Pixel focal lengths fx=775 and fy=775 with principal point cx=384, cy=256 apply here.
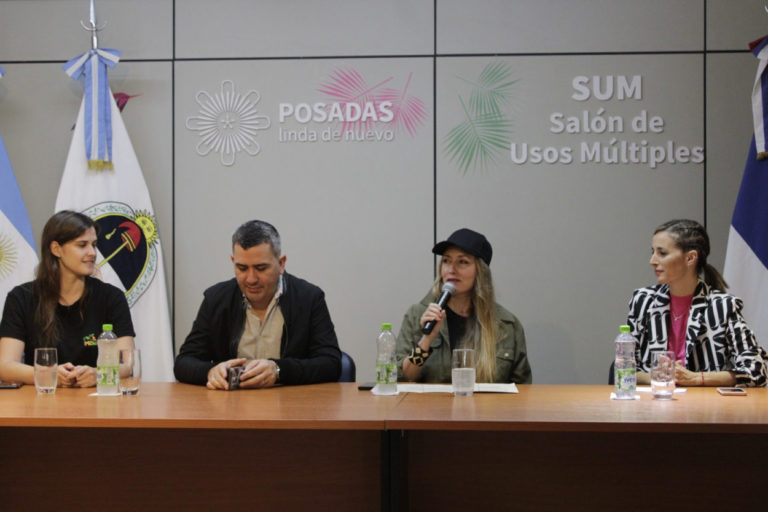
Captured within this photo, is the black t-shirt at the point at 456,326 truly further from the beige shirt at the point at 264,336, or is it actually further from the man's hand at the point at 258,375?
the man's hand at the point at 258,375

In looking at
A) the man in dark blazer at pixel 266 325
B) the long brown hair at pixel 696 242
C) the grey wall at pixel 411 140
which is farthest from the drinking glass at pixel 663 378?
the grey wall at pixel 411 140

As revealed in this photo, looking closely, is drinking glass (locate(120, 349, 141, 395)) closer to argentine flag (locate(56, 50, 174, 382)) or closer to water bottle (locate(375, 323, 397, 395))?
water bottle (locate(375, 323, 397, 395))

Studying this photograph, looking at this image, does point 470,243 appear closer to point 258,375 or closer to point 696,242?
point 696,242

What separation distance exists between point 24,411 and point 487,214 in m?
2.75

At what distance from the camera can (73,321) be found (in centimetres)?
337

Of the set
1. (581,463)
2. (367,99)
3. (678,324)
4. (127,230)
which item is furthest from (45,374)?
(678,324)

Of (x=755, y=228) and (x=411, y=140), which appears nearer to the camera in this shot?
(x=755, y=228)

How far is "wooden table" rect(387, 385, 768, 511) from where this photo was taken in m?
2.38

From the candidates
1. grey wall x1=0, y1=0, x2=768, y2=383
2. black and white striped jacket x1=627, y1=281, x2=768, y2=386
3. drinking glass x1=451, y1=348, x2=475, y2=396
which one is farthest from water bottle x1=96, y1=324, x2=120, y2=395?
black and white striped jacket x1=627, y1=281, x2=768, y2=386

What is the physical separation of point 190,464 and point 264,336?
0.86 m

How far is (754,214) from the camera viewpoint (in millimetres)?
4027

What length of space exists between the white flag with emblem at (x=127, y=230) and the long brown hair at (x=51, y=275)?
2.96 feet

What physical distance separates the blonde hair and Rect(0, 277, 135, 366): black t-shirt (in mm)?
1420

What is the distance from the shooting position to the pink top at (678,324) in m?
3.28
